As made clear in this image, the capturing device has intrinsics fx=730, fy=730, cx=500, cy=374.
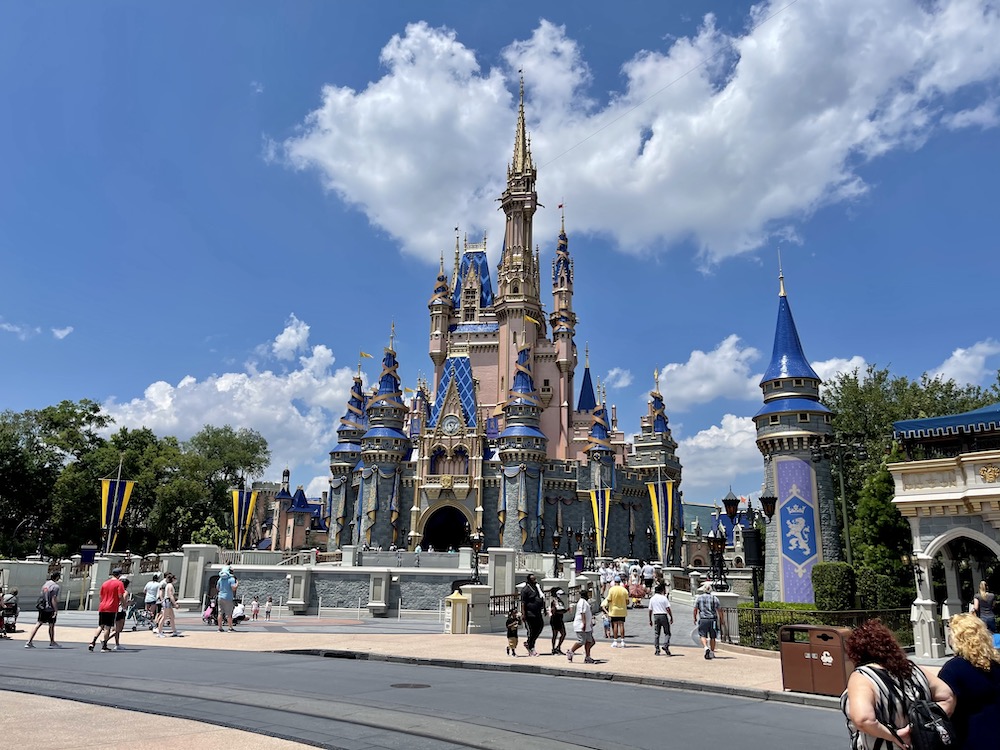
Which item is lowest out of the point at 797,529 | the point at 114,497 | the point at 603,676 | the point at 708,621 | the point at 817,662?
the point at 603,676

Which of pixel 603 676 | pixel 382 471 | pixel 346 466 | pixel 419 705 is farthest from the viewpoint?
pixel 346 466

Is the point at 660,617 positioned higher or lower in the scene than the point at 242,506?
lower

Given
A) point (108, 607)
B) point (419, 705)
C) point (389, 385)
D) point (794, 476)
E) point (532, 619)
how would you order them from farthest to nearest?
point (389, 385) < point (794, 476) < point (532, 619) < point (108, 607) < point (419, 705)

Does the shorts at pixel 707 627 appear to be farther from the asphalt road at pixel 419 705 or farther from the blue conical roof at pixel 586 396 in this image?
the blue conical roof at pixel 586 396

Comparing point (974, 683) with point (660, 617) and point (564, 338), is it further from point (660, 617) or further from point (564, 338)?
point (564, 338)

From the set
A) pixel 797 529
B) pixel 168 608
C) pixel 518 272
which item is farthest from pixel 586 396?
pixel 168 608

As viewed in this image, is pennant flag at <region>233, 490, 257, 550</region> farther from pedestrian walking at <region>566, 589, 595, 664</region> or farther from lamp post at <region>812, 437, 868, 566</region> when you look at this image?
pedestrian walking at <region>566, 589, 595, 664</region>

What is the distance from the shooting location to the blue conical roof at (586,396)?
252 ft

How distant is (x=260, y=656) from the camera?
15.6 meters

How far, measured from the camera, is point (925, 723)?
452cm

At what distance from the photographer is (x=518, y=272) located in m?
70.9

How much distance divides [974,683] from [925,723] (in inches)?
21.7

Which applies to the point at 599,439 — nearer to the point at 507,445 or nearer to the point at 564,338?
the point at 507,445

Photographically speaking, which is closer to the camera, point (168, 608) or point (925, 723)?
point (925, 723)
